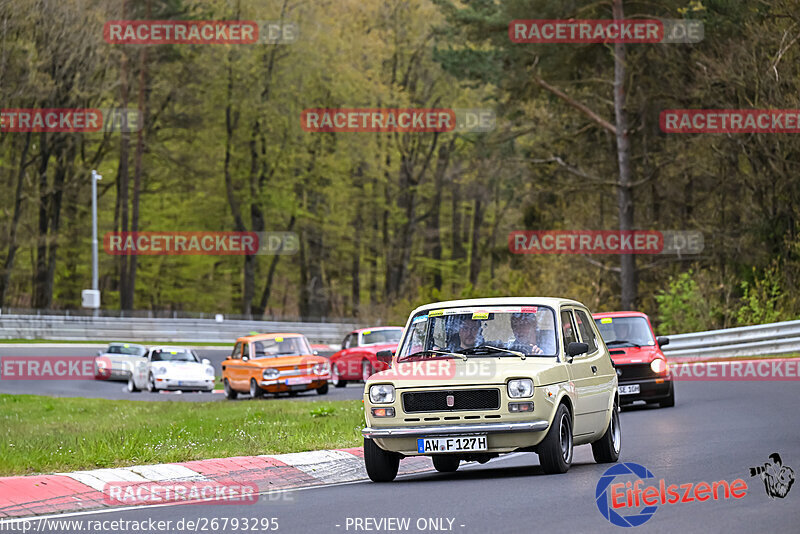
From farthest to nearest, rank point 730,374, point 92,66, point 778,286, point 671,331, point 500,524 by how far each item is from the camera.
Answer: point 92,66 → point 671,331 → point 778,286 → point 730,374 → point 500,524

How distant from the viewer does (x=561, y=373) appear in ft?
40.0

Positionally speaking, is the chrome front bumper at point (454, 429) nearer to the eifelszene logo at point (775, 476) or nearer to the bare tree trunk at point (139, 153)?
the eifelszene logo at point (775, 476)

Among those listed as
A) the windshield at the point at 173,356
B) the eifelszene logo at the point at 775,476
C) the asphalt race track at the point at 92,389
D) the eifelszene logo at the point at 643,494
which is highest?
the windshield at the point at 173,356

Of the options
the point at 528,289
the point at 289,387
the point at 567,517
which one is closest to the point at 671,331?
the point at 528,289

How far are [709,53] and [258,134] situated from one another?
34.1 m

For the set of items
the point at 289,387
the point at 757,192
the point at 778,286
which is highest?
the point at 757,192

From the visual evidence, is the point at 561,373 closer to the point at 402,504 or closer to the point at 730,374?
the point at 402,504

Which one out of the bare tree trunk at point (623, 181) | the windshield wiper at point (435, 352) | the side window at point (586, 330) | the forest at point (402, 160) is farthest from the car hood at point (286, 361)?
the windshield wiper at point (435, 352)

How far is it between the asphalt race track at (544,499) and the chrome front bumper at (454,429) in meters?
0.49

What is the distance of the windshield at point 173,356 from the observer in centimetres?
3647

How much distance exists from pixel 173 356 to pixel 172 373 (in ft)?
3.59

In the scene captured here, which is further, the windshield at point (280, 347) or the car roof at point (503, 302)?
the windshield at point (280, 347)

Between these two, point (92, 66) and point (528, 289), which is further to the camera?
point (92, 66)

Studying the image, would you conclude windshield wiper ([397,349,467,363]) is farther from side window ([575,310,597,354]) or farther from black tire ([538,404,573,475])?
side window ([575,310,597,354])
